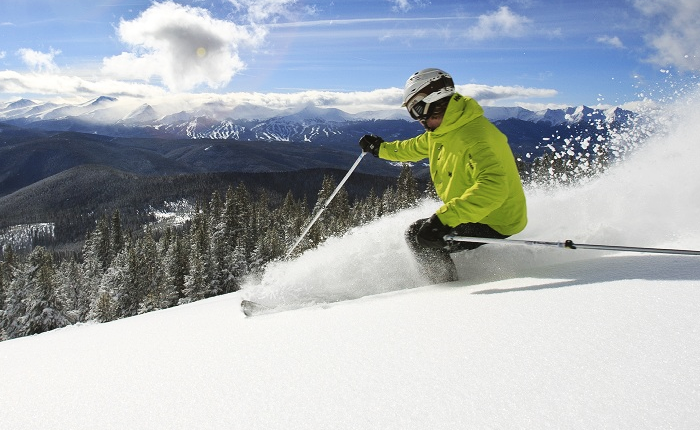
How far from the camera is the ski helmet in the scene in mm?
5504

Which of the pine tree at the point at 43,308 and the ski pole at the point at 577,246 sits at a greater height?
the ski pole at the point at 577,246

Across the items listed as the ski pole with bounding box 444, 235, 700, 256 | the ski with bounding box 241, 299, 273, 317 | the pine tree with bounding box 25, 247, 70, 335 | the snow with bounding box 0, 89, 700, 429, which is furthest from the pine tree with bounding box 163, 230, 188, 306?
the ski pole with bounding box 444, 235, 700, 256

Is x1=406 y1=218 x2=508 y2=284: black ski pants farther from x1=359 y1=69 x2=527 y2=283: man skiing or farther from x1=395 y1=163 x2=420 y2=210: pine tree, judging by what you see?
x1=395 y1=163 x2=420 y2=210: pine tree

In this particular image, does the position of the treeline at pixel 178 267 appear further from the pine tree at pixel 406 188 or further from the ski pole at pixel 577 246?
the ski pole at pixel 577 246

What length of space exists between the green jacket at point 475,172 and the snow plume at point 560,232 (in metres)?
0.63

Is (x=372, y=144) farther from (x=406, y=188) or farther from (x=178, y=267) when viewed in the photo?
(x=178, y=267)

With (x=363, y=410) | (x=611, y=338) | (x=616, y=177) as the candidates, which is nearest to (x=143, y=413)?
(x=363, y=410)

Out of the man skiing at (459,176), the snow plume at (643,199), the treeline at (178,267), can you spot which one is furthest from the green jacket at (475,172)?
the treeline at (178,267)

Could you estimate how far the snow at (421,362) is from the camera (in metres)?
1.97

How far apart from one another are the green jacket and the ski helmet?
0.65 feet

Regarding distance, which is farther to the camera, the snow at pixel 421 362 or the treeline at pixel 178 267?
the treeline at pixel 178 267

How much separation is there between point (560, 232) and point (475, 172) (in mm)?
2515

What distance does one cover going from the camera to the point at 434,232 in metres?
5.41

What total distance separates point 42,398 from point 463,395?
273cm
